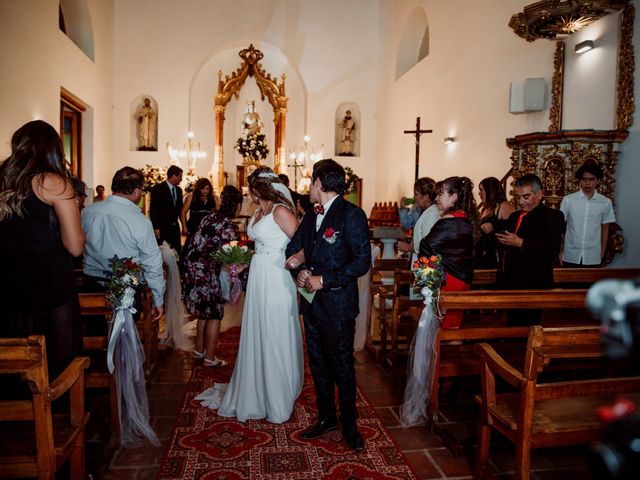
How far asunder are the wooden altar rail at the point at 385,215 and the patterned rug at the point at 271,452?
9.82 meters

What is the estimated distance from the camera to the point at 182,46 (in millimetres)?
14773

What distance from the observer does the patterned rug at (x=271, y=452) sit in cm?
296

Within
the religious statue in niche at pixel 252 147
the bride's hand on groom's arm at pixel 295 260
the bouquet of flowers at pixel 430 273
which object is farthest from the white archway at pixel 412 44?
the bride's hand on groom's arm at pixel 295 260

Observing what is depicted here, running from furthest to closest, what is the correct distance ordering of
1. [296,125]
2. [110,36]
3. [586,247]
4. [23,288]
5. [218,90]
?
[296,125] → [218,90] → [110,36] → [586,247] → [23,288]

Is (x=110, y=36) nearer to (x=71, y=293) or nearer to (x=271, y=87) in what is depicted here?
(x=271, y=87)

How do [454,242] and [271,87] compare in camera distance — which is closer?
[454,242]

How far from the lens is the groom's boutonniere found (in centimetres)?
315

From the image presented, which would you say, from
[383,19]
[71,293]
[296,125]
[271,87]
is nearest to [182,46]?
[271,87]

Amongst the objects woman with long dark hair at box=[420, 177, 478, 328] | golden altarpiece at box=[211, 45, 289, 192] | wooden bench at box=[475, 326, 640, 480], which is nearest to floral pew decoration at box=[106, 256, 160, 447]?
woman with long dark hair at box=[420, 177, 478, 328]

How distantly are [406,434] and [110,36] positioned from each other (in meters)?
14.1

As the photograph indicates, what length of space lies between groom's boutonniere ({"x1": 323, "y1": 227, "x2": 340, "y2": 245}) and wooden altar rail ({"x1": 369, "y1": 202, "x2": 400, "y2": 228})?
33.2ft

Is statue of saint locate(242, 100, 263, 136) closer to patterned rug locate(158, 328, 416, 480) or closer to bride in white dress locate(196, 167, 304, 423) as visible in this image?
bride in white dress locate(196, 167, 304, 423)

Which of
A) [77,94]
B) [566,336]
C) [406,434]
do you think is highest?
[77,94]

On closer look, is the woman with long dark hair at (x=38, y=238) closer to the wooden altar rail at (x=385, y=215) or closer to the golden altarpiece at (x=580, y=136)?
the golden altarpiece at (x=580, y=136)
